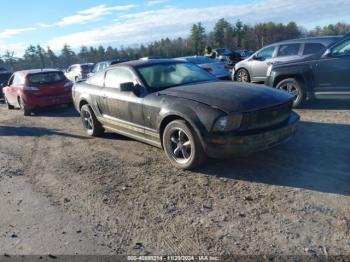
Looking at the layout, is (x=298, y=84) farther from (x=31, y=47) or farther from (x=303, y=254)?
(x=31, y=47)

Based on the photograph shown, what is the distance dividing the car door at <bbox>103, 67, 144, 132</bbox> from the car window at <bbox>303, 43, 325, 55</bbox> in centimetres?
611

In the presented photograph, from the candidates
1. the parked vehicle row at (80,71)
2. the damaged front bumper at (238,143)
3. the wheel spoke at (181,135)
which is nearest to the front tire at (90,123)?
the wheel spoke at (181,135)

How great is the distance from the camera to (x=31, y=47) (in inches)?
3145

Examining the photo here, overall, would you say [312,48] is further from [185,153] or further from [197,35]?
[197,35]

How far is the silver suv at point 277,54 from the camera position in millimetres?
10133

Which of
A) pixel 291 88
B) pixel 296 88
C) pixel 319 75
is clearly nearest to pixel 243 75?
pixel 291 88

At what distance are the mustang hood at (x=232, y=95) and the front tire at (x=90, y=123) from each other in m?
2.50

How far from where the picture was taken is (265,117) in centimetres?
486

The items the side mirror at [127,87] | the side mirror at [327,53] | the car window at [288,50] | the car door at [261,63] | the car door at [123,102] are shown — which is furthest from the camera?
the car door at [261,63]

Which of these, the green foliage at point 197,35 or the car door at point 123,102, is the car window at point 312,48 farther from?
the green foliage at point 197,35

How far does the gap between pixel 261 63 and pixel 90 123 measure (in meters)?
6.23

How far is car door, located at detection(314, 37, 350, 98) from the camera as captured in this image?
309 inches

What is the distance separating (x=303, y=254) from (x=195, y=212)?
4.25 ft

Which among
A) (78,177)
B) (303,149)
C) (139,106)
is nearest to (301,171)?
(303,149)
